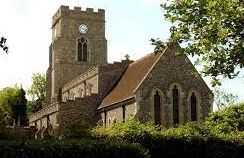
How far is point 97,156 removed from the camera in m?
19.9

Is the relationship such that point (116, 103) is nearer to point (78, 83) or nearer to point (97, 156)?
point (78, 83)

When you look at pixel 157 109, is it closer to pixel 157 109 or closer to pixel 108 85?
pixel 157 109

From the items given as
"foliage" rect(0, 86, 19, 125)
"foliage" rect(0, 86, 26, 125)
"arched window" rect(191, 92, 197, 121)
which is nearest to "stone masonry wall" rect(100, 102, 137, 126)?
"arched window" rect(191, 92, 197, 121)

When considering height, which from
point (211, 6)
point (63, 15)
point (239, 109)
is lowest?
point (239, 109)

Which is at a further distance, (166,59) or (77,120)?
(77,120)

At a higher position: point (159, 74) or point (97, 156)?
point (159, 74)

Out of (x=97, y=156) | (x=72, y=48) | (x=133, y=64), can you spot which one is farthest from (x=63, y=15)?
(x=97, y=156)

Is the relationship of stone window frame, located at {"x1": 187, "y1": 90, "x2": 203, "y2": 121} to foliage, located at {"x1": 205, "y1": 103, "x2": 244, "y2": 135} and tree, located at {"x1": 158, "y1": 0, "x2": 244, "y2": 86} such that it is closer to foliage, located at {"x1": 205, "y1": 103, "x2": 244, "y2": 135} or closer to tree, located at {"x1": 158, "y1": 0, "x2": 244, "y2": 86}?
foliage, located at {"x1": 205, "y1": 103, "x2": 244, "y2": 135}

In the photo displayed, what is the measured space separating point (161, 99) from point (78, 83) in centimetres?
1923

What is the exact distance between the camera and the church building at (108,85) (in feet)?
134

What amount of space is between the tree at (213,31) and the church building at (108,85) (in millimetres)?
6536

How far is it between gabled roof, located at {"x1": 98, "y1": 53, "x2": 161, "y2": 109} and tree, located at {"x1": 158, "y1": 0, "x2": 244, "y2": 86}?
18164mm

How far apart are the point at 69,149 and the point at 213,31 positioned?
729 cm

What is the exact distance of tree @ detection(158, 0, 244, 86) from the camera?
19.7 meters
